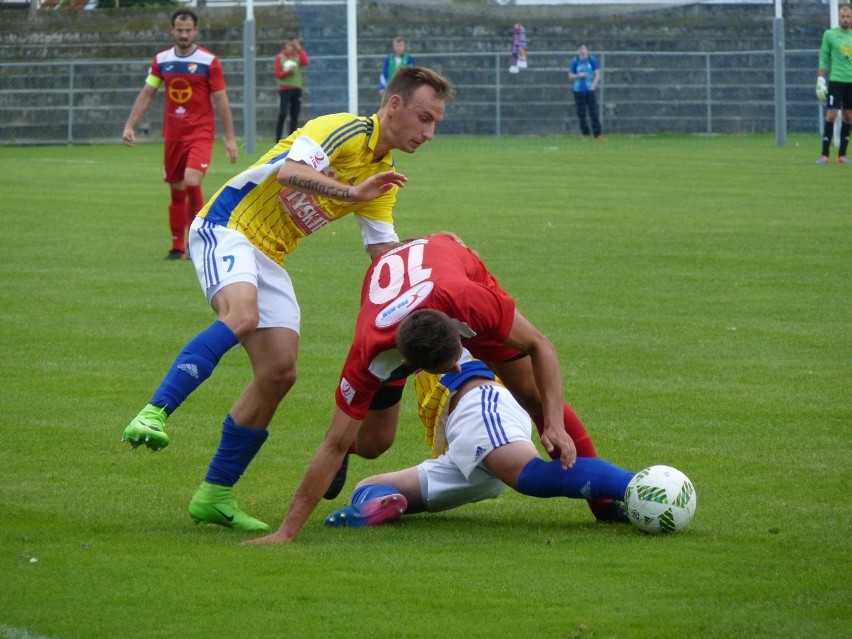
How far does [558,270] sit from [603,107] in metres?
22.8

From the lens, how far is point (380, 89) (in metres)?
34.1

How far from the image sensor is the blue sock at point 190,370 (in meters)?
5.55

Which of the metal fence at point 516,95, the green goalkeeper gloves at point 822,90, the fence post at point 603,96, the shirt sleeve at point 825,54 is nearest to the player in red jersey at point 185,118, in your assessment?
the shirt sleeve at point 825,54

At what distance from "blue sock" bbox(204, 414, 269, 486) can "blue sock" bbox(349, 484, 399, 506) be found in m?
0.49

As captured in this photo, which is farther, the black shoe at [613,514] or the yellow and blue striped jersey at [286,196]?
the yellow and blue striped jersey at [286,196]

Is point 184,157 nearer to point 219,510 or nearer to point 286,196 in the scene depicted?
point 286,196

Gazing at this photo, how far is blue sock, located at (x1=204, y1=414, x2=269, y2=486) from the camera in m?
6.05

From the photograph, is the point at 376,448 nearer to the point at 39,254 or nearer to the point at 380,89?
the point at 39,254

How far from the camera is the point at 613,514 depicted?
5949mm

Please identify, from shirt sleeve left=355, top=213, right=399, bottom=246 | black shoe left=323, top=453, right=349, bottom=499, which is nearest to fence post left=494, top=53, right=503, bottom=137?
shirt sleeve left=355, top=213, right=399, bottom=246

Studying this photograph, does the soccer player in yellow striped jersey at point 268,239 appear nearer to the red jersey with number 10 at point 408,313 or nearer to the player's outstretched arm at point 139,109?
the red jersey with number 10 at point 408,313

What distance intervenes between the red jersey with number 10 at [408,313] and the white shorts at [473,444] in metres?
0.29

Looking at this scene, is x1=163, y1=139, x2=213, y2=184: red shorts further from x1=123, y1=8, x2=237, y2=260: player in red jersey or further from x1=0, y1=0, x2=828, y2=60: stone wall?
x1=0, y1=0, x2=828, y2=60: stone wall

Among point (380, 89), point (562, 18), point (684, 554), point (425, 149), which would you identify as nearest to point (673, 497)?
point (684, 554)
